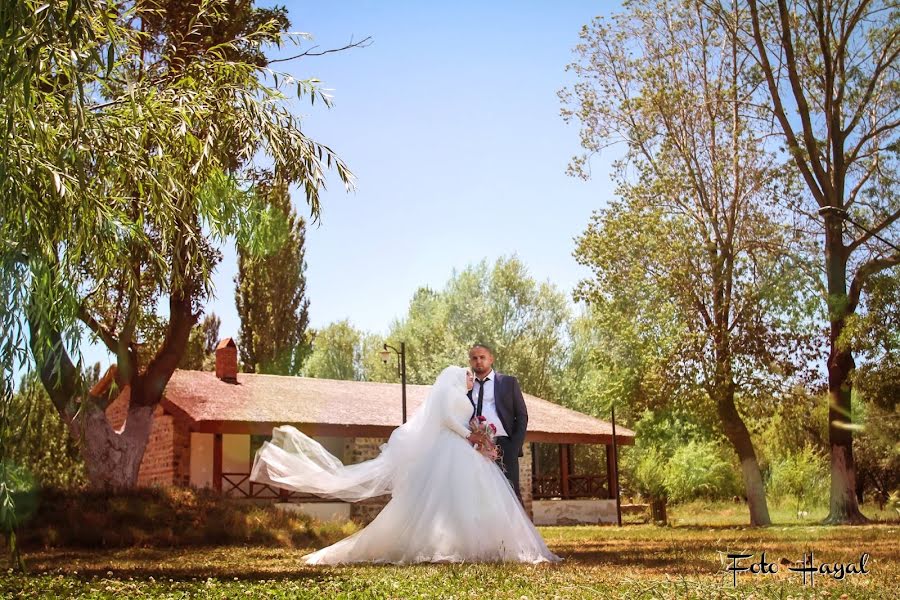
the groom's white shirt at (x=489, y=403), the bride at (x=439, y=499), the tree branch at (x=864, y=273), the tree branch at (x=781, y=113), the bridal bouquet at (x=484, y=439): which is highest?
the tree branch at (x=781, y=113)

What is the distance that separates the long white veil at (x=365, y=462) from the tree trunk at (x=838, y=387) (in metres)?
13.0

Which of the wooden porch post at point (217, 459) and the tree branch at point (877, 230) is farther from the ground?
the tree branch at point (877, 230)

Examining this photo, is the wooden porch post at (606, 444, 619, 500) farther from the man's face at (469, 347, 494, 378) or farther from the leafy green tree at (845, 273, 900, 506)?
the man's face at (469, 347, 494, 378)

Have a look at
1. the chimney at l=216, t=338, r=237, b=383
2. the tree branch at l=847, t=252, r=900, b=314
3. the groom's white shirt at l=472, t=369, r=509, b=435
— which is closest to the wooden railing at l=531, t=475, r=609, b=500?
the chimney at l=216, t=338, r=237, b=383

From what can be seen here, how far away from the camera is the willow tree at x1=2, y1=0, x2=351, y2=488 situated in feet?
21.0

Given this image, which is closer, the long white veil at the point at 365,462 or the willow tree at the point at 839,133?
the long white veil at the point at 365,462

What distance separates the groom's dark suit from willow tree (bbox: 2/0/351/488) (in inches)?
110

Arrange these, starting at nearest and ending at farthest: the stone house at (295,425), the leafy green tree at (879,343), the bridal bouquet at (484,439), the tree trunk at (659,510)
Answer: the bridal bouquet at (484,439)
the leafy green tree at (879,343)
the stone house at (295,425)
the tree trunk at (659,510)

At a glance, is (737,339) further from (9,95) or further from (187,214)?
(9,95)

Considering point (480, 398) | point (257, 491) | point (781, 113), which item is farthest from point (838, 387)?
point (257, 491)

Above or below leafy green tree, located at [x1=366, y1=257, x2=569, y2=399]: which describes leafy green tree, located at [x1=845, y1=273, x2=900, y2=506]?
below

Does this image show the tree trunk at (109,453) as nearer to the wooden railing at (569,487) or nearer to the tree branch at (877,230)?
the tree branch at (877,230)

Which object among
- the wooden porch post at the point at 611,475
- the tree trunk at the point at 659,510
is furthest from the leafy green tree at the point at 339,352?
the tree trunk at the point at 659,510

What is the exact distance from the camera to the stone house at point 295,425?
2305 centimetres
